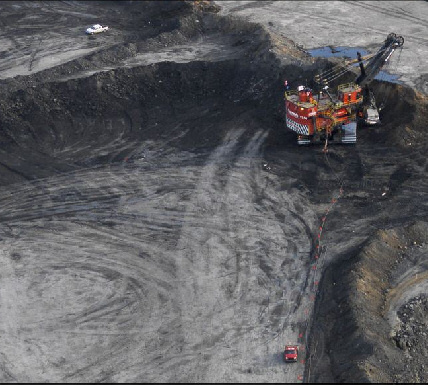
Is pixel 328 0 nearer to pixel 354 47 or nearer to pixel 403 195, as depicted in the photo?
pixel 354 47

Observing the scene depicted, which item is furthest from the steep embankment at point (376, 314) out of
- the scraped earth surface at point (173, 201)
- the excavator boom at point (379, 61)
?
the excavator boom at point (379, 61)

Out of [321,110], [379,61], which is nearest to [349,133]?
[321,110]

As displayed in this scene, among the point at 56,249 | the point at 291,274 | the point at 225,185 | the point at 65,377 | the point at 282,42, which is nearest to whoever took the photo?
the point at 65,377

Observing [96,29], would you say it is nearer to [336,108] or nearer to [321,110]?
[321,110]

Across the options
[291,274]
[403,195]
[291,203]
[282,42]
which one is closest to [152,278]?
[291,274]

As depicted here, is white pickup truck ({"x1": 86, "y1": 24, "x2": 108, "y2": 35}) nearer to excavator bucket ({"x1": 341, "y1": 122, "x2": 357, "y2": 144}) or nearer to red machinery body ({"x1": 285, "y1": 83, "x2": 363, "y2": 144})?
red machinery body ({"x1": 285, "y1": 83, "x2": 363, "y2": 144})

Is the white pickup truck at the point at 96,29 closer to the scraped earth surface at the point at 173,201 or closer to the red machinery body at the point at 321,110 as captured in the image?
the scraped earth surface at the point at 173,201
